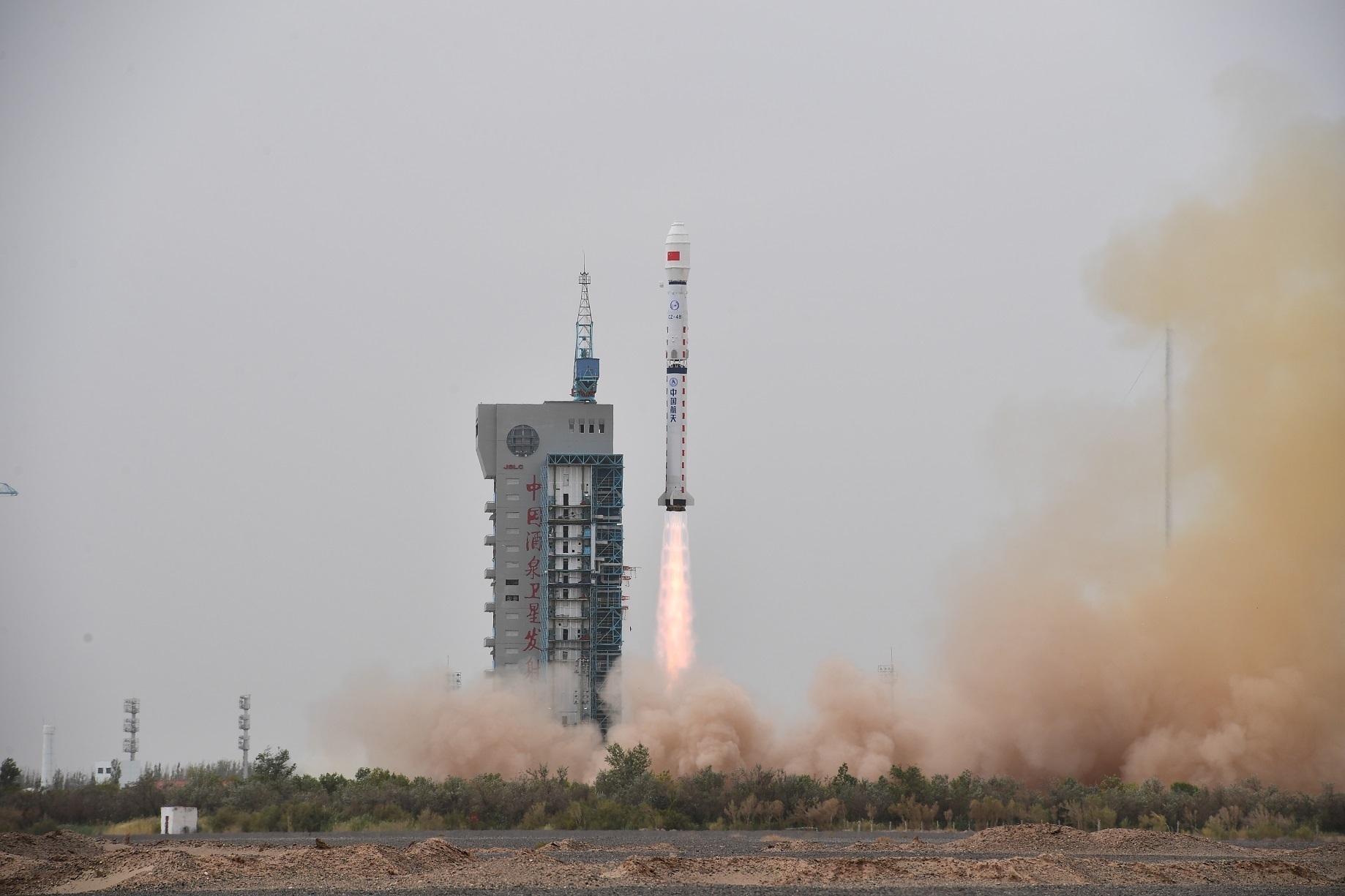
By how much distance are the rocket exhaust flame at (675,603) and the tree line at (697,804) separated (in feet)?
22.8

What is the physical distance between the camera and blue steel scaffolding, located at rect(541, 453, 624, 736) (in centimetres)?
8094

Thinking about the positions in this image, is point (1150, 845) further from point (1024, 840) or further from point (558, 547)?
point (558, 547)

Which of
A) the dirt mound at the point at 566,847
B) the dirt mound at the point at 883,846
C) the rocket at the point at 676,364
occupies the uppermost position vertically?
the rocket at the point at 676,364

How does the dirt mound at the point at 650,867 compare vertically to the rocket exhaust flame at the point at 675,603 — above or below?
below

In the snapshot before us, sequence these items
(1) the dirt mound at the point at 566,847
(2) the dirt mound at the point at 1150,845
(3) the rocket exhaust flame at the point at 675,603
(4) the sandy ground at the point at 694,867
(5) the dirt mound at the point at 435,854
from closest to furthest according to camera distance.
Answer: (4) the sandy ground at the point at 694,867
(5) the dirt mound at the point at 435,854
(2) the dirt mound at the point at 1150,845
(1) the dirt mound at the point at 566,847
(3) the rocket exhaust flame at the point at 675,603

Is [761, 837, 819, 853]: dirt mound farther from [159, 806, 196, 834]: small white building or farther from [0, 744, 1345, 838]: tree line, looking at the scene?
[159, 806, 196, 834]: small white building

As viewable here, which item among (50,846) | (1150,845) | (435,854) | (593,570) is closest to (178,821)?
(50,846)

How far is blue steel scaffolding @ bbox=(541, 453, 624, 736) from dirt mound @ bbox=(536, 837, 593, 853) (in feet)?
104

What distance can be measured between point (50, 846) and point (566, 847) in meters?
12.3

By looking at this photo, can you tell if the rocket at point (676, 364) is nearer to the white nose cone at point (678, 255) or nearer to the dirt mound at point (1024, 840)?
the white nose cone at point (678, 255)

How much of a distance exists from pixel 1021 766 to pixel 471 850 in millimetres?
26107

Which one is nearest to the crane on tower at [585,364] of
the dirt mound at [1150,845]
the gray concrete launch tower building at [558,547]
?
the gray concrete launch tower building at [558,547]

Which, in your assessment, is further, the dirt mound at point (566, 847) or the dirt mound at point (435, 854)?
the dirt mound at point (566, 847)

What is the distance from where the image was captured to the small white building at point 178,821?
192ft
